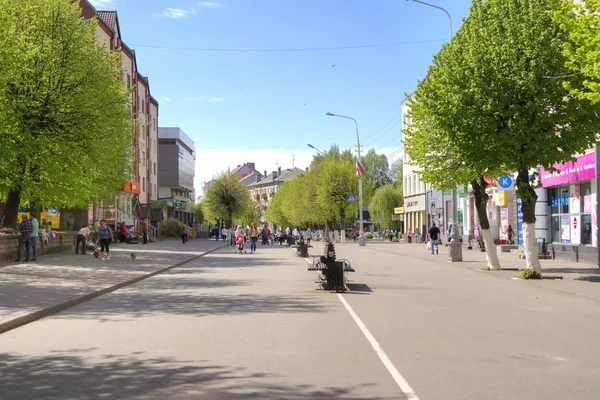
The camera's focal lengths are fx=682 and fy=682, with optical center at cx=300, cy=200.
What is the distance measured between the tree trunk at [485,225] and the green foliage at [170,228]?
173 ft

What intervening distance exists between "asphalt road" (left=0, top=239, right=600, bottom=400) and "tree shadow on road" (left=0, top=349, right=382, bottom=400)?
0.5 inches

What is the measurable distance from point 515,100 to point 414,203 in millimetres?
53762

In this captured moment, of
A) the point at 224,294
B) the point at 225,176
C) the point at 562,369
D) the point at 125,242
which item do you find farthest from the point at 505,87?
the point at 225,176

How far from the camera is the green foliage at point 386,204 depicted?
8675 cm

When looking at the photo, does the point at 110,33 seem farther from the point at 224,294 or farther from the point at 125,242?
the point at 224,294

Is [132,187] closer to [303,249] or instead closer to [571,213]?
[303,249]

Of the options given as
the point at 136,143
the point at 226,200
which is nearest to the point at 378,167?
the point at 226,200

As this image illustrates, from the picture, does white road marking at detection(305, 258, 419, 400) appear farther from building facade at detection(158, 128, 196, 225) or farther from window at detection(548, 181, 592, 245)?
building facade at detection(158, 128, 196, 225)

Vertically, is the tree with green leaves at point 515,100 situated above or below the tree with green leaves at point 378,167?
below

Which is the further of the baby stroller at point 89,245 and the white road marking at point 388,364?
the baby stroller at point 89,245

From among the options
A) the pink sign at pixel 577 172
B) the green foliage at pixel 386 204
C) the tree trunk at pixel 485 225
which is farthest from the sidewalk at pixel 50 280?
the green foliage at pixel 386 204

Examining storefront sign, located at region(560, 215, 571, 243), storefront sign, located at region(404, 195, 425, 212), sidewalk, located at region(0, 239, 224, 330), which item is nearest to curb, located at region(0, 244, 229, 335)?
sidewalk, located at region(0, 239, 224, 330)

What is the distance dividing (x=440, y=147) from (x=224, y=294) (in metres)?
10.1

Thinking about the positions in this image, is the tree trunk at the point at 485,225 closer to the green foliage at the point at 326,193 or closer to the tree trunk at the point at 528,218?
the tree trunk at the point at 528,218
